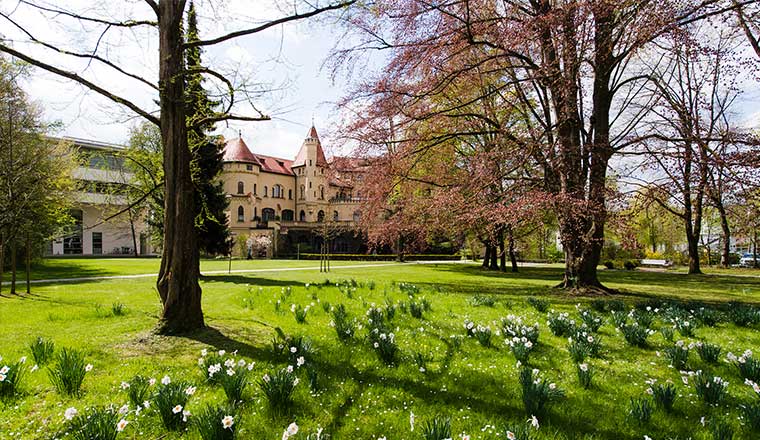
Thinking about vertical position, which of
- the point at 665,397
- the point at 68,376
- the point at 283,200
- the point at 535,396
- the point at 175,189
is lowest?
the point at 665,397

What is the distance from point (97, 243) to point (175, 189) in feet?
168

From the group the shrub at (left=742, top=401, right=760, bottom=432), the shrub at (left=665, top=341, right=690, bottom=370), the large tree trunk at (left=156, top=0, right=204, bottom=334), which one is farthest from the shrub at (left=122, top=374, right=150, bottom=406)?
the shrub at (left=665, top=341, right=690, bottom=370)

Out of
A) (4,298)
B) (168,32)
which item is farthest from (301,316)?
(4,298)

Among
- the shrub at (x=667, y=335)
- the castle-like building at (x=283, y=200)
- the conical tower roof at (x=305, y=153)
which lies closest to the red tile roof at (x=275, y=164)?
the castle-like building at (x=283, y=200)

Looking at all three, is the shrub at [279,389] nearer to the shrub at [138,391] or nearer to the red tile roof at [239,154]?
the shrub at [138,391]

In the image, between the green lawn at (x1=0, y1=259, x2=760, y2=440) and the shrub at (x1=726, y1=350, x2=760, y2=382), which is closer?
the green lawn at (x1=0, y1=259, x2=760, y2=440)

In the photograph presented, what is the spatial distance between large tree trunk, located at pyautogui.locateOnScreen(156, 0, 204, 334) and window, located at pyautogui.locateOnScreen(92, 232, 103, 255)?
5061cm

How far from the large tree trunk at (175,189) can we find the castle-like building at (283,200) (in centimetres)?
3706

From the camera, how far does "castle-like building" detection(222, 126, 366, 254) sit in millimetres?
50906

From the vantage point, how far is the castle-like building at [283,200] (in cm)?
5091

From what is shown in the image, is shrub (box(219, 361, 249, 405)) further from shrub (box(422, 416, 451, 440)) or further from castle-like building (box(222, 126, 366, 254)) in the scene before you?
castle-like building (box(222, 126, 366, 254))

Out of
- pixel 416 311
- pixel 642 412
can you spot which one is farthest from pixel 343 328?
pixel 642 412

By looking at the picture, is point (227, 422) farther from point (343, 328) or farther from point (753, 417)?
point (753, 417)

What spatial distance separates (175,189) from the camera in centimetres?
590
